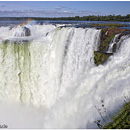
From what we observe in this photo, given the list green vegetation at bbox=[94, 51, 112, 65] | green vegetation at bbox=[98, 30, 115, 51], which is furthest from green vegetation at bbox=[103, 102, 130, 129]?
green vegetation at bbox=[98, 30, 115, 51]

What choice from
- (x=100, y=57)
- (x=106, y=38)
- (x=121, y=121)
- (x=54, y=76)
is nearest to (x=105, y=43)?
(x=106, y=38)

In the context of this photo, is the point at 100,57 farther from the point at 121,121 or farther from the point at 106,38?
the point at 121,121

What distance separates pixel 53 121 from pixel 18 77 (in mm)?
4274

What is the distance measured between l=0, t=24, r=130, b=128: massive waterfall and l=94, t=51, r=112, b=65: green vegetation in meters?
0.23

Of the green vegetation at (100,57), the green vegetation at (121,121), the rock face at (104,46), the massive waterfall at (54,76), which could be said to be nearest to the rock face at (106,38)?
the rock face at (104,46)

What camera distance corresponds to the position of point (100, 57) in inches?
302

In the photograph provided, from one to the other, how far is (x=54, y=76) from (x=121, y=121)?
591 cm

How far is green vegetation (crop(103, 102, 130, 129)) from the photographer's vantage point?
12.9 feet

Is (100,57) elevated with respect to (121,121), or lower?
elevated

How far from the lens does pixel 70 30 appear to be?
Result: 955 centimetres

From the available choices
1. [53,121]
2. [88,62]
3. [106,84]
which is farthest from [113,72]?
[53,121]

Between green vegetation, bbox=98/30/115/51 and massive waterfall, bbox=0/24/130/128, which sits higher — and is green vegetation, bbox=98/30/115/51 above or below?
above

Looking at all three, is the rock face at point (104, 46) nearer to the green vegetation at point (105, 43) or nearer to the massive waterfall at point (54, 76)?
the green vegetation at point (105, 43)

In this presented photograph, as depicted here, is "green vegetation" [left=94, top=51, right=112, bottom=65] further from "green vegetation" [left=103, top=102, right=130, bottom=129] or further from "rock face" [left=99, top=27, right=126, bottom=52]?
"green vegetation" [left=103, top=102, right=130, bottom=129]
